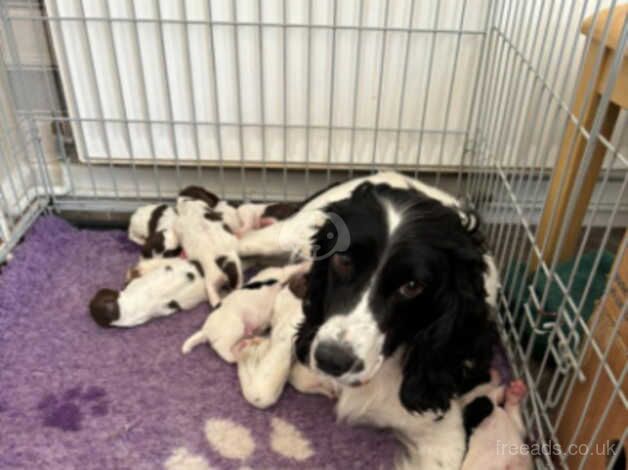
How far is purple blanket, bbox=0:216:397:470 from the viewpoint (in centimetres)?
140

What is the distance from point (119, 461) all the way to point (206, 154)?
1.21 metres

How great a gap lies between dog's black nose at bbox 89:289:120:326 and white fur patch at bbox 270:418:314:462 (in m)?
0.57

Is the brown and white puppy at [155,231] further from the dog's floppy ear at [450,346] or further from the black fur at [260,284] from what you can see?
the dog's floppy ear at [450,346]

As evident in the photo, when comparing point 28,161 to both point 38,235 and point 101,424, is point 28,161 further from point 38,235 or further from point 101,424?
point 101,424

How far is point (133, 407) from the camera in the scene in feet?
4.99

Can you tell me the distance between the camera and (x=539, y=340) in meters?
1.61

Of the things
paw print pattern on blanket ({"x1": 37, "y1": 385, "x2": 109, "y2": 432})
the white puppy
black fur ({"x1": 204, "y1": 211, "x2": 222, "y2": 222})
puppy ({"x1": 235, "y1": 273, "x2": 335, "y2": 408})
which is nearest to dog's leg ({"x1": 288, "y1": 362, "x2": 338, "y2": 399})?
puppy ({"x1": 235, "y1": 273, "x2": 335, "y2": 408})

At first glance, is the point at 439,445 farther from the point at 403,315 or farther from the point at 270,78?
the point at 270,78

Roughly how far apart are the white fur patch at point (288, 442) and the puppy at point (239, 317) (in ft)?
0.78

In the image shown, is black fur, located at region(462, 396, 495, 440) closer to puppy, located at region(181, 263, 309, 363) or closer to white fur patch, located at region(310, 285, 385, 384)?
white fur patch, located at region(310, 285, 385, 384)

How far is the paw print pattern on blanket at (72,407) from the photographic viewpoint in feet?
4.81

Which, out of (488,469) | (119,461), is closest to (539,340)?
(488,469)

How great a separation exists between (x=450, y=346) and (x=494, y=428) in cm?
24

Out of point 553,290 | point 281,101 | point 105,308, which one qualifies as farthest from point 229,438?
point 281,101
